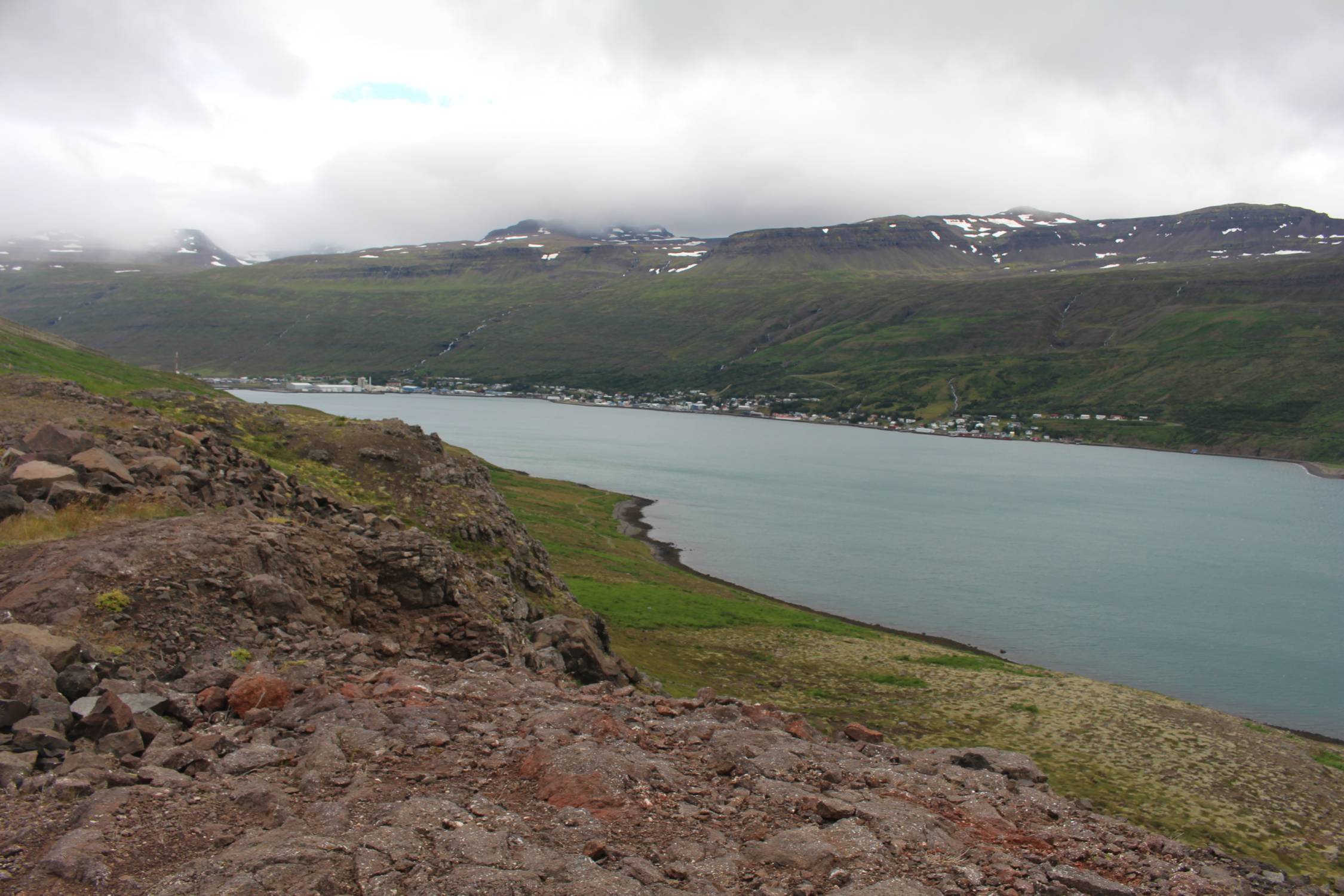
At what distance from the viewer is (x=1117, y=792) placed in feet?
73.9

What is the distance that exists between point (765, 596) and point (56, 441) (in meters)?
42.5

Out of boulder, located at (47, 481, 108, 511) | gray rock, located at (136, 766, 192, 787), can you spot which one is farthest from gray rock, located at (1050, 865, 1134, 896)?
boulder, located at (47, 481, 108, 511)

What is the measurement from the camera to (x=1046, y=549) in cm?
7162

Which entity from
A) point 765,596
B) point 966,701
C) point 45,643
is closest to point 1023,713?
point 966,701

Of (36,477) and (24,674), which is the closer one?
(24,674)

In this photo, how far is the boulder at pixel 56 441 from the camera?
14.6 m

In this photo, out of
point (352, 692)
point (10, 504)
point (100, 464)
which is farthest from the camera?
point (100, 464)

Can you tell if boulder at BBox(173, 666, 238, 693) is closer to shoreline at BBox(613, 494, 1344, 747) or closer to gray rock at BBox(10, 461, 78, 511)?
gray rock at BBox(10, 461, 78, 511)

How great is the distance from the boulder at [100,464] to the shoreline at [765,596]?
3744cm

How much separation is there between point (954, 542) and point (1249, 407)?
14739 centimetres

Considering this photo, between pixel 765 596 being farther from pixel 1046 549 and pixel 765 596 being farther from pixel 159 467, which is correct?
pixel 159 467

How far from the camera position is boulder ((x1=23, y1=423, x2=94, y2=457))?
1455 centimetres

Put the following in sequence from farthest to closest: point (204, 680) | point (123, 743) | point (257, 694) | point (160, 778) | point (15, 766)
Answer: point (204, 680)
point (257, 694)
point (123, 743)
point (160, 778)
point (15, 766)

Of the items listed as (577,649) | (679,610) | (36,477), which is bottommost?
(679,610)
